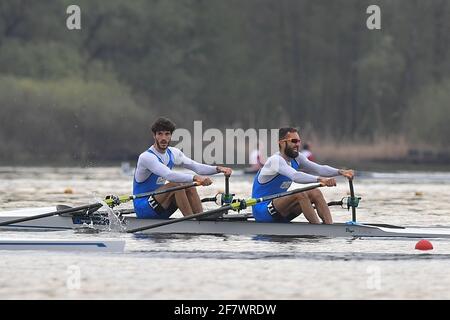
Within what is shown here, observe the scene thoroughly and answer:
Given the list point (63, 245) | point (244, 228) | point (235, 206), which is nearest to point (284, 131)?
point (235, 206)

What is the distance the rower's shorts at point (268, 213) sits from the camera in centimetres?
1598

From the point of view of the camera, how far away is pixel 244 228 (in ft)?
52.4

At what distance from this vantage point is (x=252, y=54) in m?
62.6

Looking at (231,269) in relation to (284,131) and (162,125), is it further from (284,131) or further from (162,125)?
(162,125)

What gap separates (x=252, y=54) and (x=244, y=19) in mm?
1888

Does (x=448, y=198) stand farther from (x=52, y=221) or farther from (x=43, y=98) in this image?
(x=43, y=98)

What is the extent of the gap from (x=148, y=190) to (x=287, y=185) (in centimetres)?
187

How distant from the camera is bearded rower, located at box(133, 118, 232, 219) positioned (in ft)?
52.7

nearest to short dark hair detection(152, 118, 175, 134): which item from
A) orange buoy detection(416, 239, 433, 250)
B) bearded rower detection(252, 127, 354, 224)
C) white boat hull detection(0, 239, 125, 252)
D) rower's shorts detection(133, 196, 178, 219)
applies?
rower's shorts detection(133, 196, 178, 219)

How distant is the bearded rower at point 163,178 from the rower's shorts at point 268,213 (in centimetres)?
61

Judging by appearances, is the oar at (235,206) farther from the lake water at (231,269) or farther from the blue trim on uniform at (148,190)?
the blue trim on uniform at (148,190)

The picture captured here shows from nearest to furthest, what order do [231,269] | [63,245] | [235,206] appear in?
[231,269] < [63,245] < [235,206]

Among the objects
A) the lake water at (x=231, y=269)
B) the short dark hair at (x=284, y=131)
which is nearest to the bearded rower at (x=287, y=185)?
the short dark hair at (x=284, y=131)

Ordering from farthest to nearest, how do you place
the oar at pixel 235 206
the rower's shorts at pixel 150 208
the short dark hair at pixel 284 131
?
the rower's shorts at pixel 150 208 < the short dark hair at pixel 284 131 < the oar at pixel 235 206
